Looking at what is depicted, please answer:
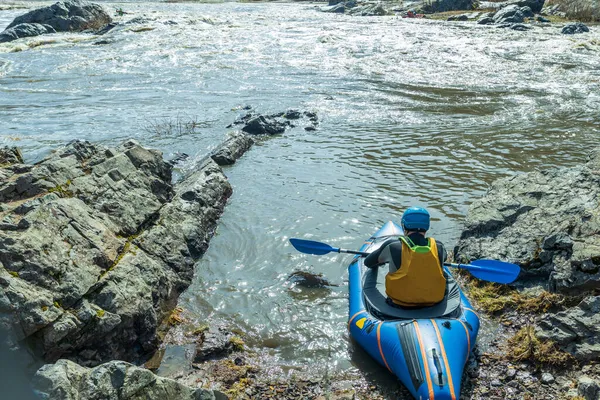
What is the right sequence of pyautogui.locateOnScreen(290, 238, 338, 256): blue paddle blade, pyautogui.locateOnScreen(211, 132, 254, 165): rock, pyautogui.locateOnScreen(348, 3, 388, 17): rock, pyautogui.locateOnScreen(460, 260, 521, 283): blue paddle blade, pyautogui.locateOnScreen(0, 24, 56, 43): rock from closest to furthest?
pyautogui.locateOnScreen(460, 260, 521, 283): blue paddle blade → pyautogui.locateOnScreen(290, 238, 338, 256): blue paddle blade → pyautogui.locateOnScreen(211, 132, 254, 165): rock → pyautogui.locateOnScreen(0, 24, 56, 43): rock → pyautogui.locateOnScreen(348, 3, 388, 17): rock

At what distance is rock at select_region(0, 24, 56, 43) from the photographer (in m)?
25.2

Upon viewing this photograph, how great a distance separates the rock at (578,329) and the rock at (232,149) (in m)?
7.14

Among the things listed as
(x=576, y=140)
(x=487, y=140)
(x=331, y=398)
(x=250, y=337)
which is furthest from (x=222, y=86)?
(x=331, y=398)

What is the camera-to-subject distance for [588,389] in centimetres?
428

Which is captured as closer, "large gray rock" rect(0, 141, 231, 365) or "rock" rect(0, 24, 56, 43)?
"large gray rock" rect(0, 141, 231, 365)

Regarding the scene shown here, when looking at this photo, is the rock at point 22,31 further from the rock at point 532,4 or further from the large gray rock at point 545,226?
the rock at point 532,4

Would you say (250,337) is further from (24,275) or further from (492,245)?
(492,245)

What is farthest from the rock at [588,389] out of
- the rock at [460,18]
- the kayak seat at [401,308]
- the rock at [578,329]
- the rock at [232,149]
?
the rock at [460,18]

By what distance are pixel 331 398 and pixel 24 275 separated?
2928 mm


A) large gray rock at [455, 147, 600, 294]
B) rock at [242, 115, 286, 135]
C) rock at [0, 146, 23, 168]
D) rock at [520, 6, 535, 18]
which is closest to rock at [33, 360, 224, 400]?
large gray rock at [455, 147, 600, 294]

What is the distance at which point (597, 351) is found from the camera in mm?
4781

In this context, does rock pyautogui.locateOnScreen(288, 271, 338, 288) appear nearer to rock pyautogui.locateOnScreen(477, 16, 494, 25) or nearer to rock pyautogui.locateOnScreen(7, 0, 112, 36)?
rock pyautogui.locateOnScreen(477, 16, 494, 25)

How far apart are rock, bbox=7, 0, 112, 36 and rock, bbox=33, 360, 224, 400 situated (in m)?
28.9

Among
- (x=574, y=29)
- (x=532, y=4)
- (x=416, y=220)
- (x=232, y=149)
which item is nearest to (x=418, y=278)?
(x=416, y=220)
